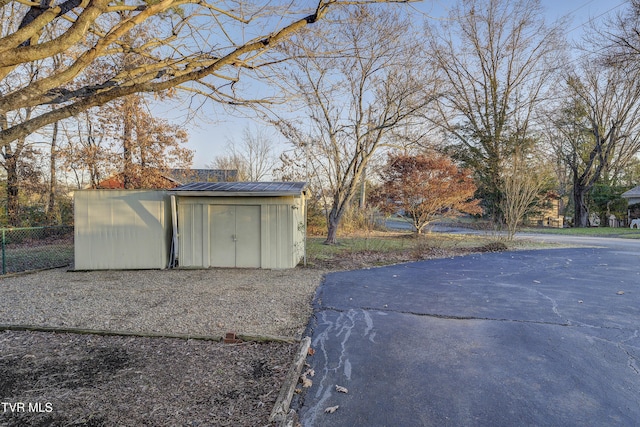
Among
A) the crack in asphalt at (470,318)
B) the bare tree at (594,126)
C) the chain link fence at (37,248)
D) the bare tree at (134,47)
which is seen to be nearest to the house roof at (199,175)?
the chain link fence at (37,248)

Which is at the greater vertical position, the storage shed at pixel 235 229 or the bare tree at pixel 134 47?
the bare tree at pixel 134 47

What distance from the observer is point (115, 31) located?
357cm

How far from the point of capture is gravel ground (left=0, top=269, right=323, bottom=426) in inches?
92.2

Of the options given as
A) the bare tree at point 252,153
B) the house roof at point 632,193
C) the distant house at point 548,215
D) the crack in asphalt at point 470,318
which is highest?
the bare tree at point 252,153

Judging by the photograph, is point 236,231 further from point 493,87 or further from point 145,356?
point 493,87

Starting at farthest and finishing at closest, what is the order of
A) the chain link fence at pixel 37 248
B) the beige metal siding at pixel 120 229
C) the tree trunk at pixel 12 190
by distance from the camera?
the tree trunk at pixel 12 190 < the chain link fence at pixel 37 248 < the beige metal siding at pixel 120 229

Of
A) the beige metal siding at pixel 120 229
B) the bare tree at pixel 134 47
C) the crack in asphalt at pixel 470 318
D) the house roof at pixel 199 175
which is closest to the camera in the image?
the bare tree at pixel 134 47

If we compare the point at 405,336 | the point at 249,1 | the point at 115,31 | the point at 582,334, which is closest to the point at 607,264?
the point at 582,334

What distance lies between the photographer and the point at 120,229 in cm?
797

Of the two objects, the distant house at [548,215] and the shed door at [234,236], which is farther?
the distant house at [548,215]

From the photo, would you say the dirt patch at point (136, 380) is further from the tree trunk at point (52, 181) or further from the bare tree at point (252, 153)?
the bare tree at point (252, 153)

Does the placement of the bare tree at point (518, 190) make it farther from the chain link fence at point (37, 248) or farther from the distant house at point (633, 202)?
the chain link fence at point (37, 248)

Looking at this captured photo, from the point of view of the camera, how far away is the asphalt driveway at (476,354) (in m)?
2.39

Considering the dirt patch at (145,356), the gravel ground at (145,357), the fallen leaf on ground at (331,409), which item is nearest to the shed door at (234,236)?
the dirt patch at (145,356)
